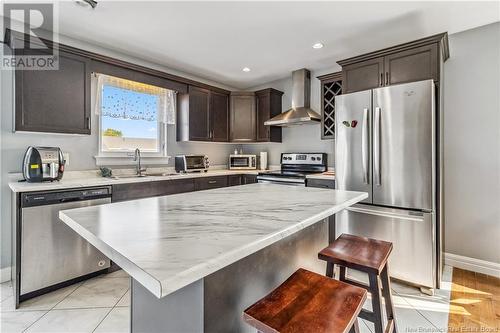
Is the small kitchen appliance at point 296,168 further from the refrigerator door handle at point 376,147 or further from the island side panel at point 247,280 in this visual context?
the island side panel at point 247,280

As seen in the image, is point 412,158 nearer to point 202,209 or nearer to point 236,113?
point 202,209

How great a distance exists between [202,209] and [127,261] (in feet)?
2.01

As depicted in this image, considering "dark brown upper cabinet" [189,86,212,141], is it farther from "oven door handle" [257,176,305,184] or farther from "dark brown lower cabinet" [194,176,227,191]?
"oven door handle" [257,176,305,184]

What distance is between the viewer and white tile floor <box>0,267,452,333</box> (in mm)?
1788

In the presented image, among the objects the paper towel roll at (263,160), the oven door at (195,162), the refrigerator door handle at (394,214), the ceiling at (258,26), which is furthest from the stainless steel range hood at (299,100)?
the refrigerator door handle at (394,214)

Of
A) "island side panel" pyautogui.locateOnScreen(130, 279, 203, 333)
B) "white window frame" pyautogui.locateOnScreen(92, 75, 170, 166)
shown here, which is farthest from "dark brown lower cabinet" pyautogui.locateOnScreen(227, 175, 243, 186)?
"island side panel" pyautogui.locateOnScreen(130, 279, 203, 333)

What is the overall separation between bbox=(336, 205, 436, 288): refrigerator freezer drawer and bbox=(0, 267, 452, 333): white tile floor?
0.52 ft

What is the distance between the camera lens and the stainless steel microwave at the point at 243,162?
435 cm

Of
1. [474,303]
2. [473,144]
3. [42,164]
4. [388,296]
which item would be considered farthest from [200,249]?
[473,144]

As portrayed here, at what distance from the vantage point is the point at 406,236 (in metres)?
2.34

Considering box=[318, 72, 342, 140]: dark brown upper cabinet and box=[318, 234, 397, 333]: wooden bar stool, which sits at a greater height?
box=[318, 72, 342, 140]: dark brown upper cabinet

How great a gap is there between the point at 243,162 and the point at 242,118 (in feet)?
2.50

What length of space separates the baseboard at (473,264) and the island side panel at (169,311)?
3.07 metres

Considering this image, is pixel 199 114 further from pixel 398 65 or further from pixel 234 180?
pixel 398 65
